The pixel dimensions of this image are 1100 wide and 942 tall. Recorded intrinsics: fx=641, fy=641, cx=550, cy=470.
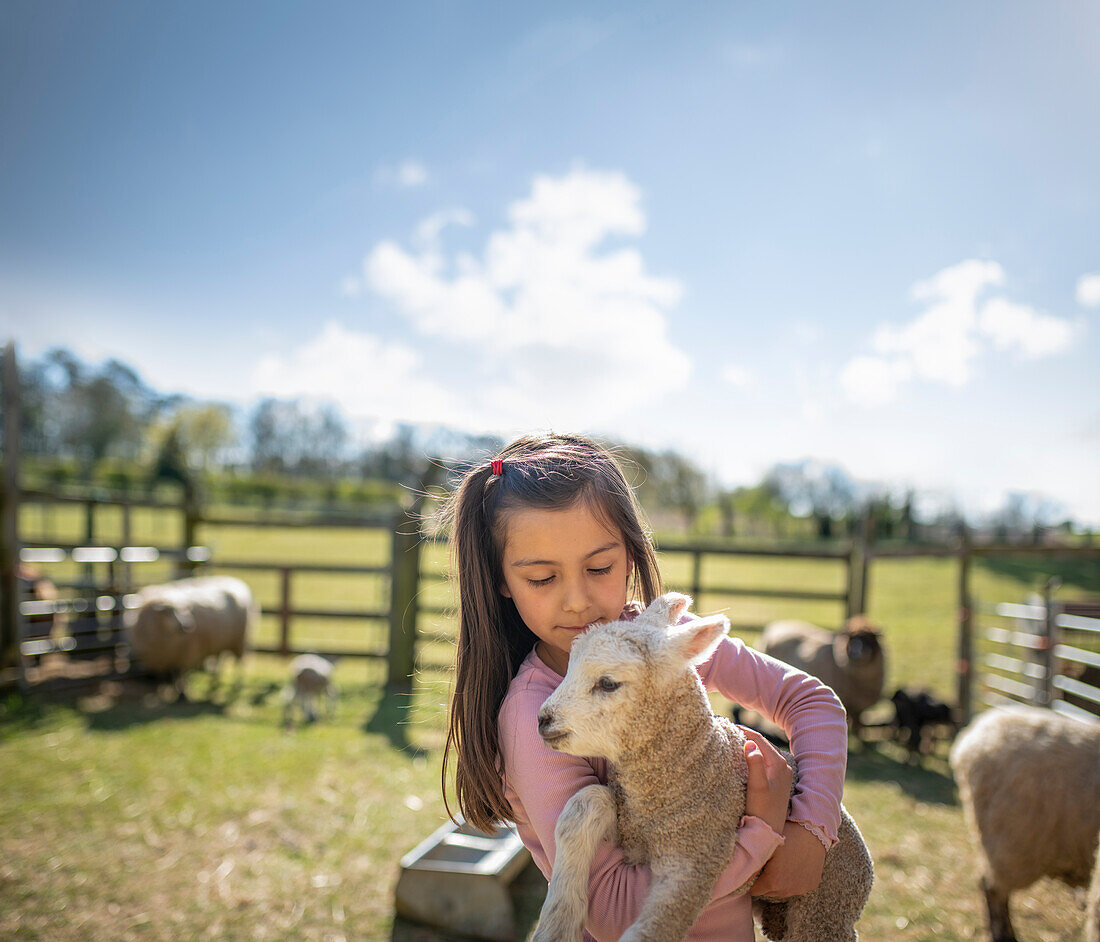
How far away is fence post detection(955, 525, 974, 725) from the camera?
701 cm

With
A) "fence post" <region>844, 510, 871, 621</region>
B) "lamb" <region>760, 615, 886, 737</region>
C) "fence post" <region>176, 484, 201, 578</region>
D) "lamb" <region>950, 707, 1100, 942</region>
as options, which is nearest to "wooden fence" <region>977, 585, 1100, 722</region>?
"lamb" <region>760, 615, 886, 737</region>

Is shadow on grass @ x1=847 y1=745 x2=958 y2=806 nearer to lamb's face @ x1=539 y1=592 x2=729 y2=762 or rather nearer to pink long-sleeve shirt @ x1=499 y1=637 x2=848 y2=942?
pink long-sleeve shirt @ x1=499 y1=637 x2=848 y2=942

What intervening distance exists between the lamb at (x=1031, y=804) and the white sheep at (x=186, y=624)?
7.64 metres

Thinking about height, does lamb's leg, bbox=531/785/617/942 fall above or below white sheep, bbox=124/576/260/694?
above

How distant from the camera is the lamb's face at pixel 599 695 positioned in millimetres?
1334

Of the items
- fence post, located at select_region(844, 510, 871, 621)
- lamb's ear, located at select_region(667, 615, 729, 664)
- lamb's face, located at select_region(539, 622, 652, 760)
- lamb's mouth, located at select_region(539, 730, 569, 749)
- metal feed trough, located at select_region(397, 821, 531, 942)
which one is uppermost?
lamb's ear, located at select_region(667, 615, 729, 664)

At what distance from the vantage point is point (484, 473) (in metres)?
1.94

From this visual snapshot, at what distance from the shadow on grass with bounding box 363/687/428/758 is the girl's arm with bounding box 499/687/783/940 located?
4.32 metres

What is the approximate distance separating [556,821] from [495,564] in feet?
2.36

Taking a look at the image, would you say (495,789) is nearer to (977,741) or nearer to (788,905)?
(788,905)

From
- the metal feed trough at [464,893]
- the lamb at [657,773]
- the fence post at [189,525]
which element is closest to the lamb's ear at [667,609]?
the lamb at [657,773]

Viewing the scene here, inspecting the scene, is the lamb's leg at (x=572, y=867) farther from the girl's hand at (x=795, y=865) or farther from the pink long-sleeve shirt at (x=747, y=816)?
the girl's hand at (x=795, y=865)

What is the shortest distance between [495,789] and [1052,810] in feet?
9.80

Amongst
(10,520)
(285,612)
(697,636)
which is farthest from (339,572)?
(697,636)
